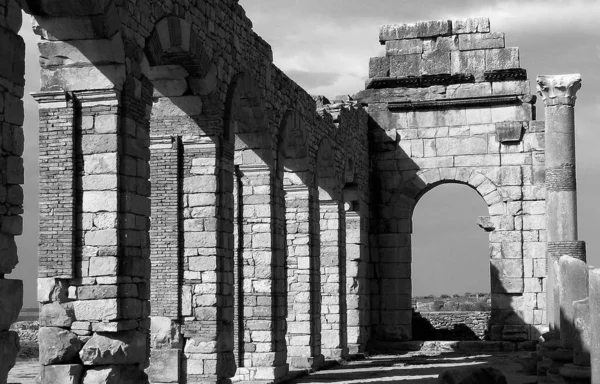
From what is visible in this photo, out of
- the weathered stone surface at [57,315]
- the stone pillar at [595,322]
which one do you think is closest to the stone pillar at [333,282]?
the weathered stone surface at [57,315]

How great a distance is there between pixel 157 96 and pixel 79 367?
178 inches

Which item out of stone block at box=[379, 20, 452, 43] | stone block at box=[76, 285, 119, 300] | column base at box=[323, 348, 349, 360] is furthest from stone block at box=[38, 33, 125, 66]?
stone block at box=[379, 20, 452, 43]

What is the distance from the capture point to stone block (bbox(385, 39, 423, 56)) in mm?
23188

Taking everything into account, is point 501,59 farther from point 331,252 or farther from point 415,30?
point 331,252

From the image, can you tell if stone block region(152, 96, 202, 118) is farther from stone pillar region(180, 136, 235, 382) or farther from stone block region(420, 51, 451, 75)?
stone block region(420, 51, 451, 75)

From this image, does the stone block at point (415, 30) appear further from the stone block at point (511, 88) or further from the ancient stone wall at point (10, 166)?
the ancient stone wall at point (10, 166)

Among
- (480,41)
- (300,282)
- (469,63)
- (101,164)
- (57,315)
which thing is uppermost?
(480,41)

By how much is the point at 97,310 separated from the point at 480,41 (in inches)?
601

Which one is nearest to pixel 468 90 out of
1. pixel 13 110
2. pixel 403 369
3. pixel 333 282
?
pixel 333 282

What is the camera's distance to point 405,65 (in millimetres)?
23203

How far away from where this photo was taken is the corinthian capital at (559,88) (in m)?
17.9

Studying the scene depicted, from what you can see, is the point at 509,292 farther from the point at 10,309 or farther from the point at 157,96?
the point at 10,309

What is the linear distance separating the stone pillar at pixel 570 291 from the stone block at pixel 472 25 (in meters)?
10.4

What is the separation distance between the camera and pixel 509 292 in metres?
21.5
